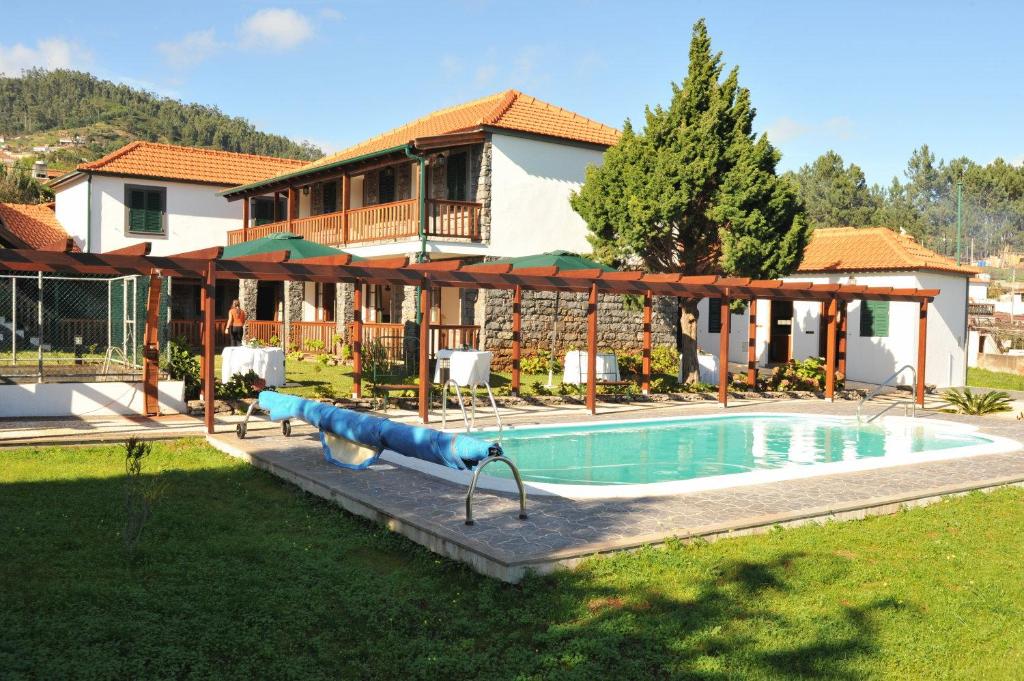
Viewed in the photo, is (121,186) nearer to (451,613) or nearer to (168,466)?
(168,466)

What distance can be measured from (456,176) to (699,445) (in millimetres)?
12879

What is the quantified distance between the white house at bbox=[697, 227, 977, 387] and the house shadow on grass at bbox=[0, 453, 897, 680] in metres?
18.9

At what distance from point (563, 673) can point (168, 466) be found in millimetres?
6273

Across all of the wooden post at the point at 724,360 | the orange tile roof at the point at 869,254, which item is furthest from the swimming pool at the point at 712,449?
the orange tile roof at the point at 869,254

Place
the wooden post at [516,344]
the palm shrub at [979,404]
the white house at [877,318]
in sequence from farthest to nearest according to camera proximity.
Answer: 1. the white house at [877,318]
2. the wooden post at [516,344]
3. the palm shrub at [979,404]

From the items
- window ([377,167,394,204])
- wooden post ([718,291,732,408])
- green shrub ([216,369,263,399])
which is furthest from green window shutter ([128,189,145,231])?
wooden post ([718,291,732,408])

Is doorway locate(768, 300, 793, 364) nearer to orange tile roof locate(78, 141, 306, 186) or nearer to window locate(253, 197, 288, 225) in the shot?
window locate(253, 197, 288, 225)

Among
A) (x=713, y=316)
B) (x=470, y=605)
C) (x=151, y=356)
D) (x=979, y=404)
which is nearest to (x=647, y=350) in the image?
(x=979, y=404)

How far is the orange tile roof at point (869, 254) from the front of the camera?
23.4 meters

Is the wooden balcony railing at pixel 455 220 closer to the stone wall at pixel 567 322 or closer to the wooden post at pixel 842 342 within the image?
the stone wall at pixel 567 322

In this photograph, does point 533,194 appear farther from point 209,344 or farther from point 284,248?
point 209,344

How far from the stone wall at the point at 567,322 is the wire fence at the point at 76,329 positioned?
360 inches

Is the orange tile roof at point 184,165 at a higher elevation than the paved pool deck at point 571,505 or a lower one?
higher

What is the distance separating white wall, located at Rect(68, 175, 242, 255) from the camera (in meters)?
29.9
